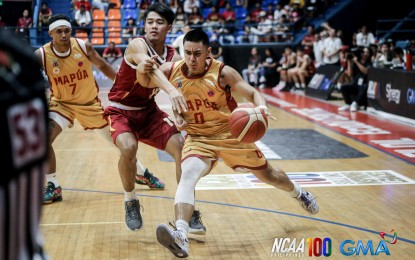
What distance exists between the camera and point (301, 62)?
20.8 m

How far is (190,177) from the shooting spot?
5.00 m

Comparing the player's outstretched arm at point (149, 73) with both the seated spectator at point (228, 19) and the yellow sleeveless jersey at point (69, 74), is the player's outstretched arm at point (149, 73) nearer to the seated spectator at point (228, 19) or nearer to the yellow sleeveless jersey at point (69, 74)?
the yellow sleeveless jersey at point (69, 74)

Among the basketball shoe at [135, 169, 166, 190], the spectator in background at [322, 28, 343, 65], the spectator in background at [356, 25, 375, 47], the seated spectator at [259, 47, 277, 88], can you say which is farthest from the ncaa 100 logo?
the seated spectator at [259, 47, 277, 88]

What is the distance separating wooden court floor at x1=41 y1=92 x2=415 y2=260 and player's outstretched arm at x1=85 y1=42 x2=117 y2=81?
4.42 ft

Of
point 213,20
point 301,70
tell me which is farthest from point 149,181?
point 213,20

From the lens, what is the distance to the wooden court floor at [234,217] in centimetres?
514

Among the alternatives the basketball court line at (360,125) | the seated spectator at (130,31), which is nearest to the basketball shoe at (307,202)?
the basketball court line at (360,125)

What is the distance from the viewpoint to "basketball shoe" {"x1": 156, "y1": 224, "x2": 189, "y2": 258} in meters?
4.54

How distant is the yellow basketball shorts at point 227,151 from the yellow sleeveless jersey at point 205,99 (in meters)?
0.10

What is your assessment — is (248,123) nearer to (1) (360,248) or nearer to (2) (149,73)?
(2) (149,73)

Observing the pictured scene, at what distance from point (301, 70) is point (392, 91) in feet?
24.8

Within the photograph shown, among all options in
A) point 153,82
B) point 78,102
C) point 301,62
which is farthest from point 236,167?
point 301,62

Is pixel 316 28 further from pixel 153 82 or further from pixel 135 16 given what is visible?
pixel 153 82

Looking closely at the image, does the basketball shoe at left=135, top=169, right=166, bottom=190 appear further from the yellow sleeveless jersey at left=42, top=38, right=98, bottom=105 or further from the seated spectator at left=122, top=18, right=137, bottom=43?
the seated spectator at left=122, top=18, right=137, bottom=43
